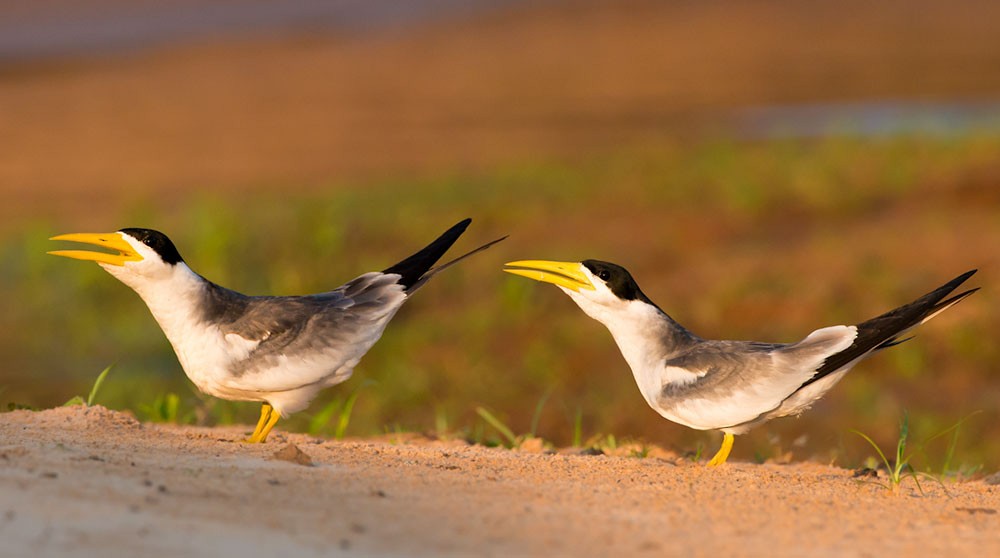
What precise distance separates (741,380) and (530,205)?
8.43m

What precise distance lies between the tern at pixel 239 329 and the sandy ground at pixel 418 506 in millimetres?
252

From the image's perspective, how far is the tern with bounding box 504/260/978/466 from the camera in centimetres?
502

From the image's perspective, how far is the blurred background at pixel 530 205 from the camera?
969 centimetres

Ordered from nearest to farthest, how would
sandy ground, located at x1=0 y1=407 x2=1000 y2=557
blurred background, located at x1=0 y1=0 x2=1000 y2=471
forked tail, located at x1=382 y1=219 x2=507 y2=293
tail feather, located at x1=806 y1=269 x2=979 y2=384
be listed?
sandy ground, located at x1=0 y1=407 x2=1000 y2=557
tail feather, located at x1=806 y1=269 x2=979 y2=384
forked tail, located at x1=382 y1=219 x2=507 y2=293
blurred background, located at x1=0 y1=0 x2=1000 y2=471

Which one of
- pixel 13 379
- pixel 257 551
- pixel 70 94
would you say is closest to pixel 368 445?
pixel 257 551

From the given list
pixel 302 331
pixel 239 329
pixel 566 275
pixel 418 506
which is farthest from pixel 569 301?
pixel 418 506

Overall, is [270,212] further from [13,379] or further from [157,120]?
[157,120]

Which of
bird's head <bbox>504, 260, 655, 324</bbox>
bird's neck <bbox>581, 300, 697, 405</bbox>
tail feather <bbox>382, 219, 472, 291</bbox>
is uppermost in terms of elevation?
tail feather <bbox>382, 219, 472, 291</bbox>

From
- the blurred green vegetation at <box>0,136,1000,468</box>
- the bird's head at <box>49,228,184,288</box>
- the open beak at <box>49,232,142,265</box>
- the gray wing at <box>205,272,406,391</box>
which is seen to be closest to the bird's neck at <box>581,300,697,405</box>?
the gray wing at <box>205,272,406,391</box>

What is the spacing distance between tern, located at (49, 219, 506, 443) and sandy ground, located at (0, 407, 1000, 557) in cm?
25

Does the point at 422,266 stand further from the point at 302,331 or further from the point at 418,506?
the point at 418,506

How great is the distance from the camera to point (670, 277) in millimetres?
11312

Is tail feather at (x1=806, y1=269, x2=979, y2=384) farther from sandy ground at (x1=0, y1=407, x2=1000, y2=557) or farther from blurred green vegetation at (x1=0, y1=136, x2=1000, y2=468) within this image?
blurred green vegetation at (x1=0, y1=136, x2=1000, y2=468)

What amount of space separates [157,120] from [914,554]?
18506 mm
